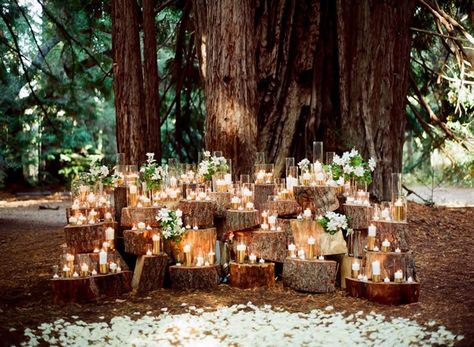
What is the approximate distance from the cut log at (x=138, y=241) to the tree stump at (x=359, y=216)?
2058 mm

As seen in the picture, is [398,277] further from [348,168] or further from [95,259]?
[95,259]

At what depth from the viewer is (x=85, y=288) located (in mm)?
5781

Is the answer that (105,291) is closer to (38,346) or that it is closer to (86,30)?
(38,346)

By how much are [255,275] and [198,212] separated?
889 millimetres

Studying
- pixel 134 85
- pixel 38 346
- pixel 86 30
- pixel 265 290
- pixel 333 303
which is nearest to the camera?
pixel 38 346

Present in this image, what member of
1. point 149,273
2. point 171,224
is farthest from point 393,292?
point 149,273

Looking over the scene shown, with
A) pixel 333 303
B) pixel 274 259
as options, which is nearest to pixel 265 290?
pixel 274 259

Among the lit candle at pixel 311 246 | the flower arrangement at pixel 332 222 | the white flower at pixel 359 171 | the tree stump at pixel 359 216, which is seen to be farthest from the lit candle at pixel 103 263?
the white flower at pixel 359 171

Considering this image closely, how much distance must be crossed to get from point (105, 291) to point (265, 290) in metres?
1.58

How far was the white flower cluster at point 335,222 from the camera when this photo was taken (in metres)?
6.21

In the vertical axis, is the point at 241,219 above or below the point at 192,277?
above

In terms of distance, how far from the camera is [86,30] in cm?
1195

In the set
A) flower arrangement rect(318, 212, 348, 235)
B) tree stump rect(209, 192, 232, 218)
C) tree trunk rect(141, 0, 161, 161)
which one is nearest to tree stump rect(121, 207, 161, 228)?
tree stump rect(209, 192, 232, 218)

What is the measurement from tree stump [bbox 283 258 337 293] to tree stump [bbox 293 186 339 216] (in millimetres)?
563
